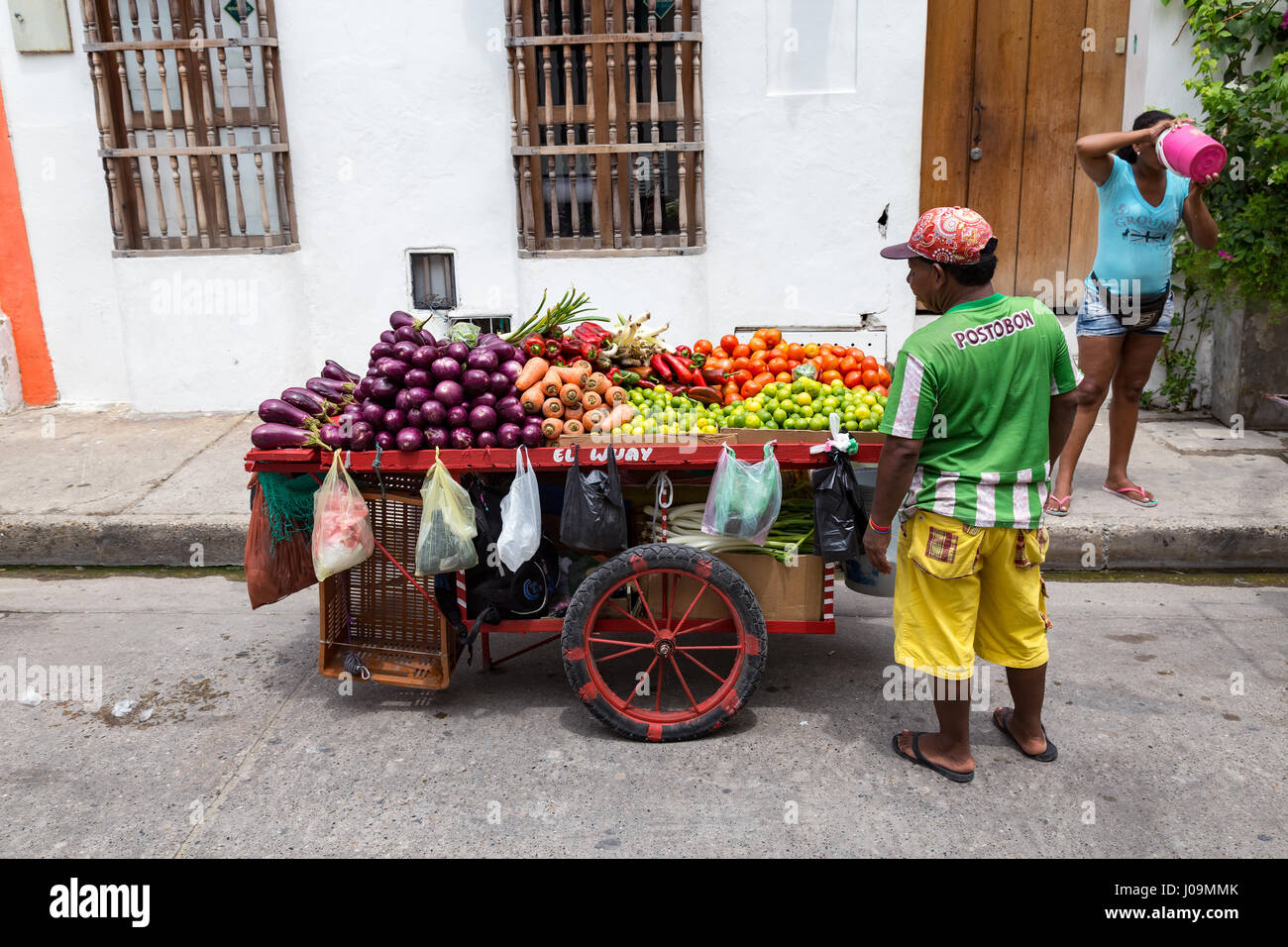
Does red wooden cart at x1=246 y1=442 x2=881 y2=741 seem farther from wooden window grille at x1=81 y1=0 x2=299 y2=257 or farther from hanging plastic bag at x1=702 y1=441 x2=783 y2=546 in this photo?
wooden window grille at x1=81 y1=0 x2=299 y2=257

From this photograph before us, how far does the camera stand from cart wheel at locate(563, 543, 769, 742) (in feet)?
12.1

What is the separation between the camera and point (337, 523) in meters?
3.71

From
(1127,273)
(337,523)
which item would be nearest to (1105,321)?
(1127,273)

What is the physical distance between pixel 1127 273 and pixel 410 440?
3.63 m

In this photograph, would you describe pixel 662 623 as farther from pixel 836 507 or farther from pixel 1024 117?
pixel 1024 117

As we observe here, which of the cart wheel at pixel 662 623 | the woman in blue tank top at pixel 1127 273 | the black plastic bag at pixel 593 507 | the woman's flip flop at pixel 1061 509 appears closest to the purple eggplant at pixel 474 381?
the black plastic bag at pixel 593 507

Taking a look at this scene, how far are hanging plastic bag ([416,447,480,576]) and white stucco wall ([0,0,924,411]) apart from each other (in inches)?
141

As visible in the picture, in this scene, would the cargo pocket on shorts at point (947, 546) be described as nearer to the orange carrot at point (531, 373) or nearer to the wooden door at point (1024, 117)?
the orange carrot at point (531, 373)

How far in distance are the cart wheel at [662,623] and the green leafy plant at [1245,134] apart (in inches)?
172

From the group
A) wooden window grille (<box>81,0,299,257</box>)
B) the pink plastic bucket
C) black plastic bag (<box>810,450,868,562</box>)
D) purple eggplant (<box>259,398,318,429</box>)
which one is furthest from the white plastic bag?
wooden window grille (<box>81,0,299,257</box>)

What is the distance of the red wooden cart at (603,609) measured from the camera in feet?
12.1

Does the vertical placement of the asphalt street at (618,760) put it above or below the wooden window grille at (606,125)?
below
